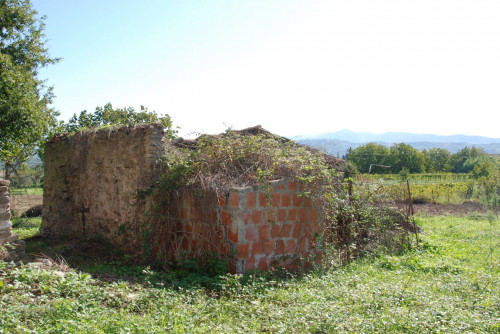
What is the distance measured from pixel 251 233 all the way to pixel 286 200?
856 mm

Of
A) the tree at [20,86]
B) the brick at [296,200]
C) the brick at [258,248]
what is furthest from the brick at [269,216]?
the tree at [20,86]

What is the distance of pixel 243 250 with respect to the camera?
595 cm

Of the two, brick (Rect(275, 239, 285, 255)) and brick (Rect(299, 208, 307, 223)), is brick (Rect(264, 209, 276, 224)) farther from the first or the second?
brick (Rect(299, 208, 307, 223))

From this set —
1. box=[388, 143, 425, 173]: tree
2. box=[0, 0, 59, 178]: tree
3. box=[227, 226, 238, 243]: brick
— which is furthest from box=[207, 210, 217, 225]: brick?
box=[388, 143, 425, 173]: tree

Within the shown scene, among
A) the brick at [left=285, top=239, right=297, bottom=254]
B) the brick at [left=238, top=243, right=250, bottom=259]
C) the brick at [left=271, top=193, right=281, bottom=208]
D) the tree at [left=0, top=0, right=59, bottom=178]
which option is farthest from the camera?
the tree at [left=0, top=0, right=59, bottom=178]

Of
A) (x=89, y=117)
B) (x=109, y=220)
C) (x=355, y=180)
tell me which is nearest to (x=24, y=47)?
(x=89, y=117)

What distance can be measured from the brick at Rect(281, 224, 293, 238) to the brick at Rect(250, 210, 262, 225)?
1.65ft

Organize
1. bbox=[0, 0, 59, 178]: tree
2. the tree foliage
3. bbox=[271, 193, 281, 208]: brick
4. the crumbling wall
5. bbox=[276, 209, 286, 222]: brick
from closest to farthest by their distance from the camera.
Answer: bbox=[271, 193, 281, 208]: brick
bbox=[276, 209, 286, 222]: brick
the crumbling wall
bbox=[0, 0, 59, 178]: tree
the tree foliage

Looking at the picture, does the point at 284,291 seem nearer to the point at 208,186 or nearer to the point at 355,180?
the point at 208,186

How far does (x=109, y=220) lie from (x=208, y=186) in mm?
3206

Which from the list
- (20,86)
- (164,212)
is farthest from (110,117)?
(164,212)

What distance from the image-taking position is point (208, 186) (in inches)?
246

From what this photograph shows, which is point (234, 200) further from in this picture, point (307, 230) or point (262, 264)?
point (307, 230)

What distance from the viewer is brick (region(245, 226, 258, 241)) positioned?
236 inches
